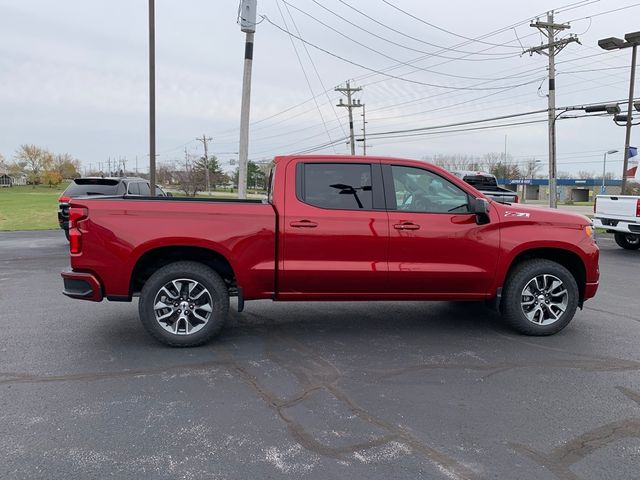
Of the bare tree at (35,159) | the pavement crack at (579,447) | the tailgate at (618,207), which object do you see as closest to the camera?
the pavement crack at (579,447)

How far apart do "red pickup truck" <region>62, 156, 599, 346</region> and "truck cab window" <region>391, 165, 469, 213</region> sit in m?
0.01

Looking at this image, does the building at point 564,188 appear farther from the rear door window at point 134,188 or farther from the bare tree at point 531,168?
the rear door window at point 134,188

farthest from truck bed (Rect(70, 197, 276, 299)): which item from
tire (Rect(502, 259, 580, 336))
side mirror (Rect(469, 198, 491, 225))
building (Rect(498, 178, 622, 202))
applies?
building (Rect(498, 178, 622, 202))

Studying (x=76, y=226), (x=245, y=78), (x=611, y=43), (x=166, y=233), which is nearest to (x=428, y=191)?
(x=166, y=233)

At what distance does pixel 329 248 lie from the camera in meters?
4.96

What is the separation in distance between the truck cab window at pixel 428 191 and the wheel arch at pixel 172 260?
6.53ft

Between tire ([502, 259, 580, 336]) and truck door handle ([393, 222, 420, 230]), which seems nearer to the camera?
truck door handle ([393, 222, 420, 230])

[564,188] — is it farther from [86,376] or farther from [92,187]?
[86,376]

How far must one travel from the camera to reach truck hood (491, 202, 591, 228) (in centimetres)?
527

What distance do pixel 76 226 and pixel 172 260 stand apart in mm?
960

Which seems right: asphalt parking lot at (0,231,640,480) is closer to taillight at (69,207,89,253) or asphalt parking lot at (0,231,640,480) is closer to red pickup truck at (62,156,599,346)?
red pickup truck at (62,156,599,346)

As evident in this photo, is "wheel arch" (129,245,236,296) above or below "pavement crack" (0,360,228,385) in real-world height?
above

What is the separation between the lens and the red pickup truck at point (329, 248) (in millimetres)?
4770

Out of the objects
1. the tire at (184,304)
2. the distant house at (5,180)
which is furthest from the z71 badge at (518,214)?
the distant house at (5,180)
